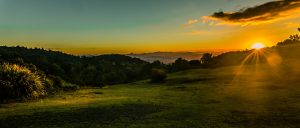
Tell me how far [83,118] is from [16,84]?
13.5m

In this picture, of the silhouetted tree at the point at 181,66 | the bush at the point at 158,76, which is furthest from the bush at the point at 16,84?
the silhouetted tree at the point at 181,66

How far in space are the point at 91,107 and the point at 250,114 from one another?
10878 mm

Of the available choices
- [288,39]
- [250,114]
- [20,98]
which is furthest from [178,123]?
[288,39]

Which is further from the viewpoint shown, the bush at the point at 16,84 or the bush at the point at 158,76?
the bush at the point at 158,76

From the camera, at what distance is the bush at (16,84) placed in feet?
93.4

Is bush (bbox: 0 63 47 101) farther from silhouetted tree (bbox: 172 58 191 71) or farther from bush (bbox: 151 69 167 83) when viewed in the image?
silhouetted tree (bbox: 172 58 191 71)

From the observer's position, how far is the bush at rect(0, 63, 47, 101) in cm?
2845

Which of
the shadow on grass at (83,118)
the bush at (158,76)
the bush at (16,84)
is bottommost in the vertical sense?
the bush at (158,76)

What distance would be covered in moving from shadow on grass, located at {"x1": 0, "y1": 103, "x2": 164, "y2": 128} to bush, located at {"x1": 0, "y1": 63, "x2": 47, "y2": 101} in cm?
973

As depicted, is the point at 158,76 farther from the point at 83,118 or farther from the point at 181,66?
the point at 83,118

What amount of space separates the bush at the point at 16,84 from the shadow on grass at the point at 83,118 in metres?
9.73

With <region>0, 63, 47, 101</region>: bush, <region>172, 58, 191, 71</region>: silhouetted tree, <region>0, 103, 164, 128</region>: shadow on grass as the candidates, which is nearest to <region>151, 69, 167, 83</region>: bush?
<region>172, 58, 191, 71</region>: silhouetted tree

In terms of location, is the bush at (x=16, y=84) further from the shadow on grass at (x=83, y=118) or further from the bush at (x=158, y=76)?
the bush at (x=158, y=76)

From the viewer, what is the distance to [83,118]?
19.2 m
